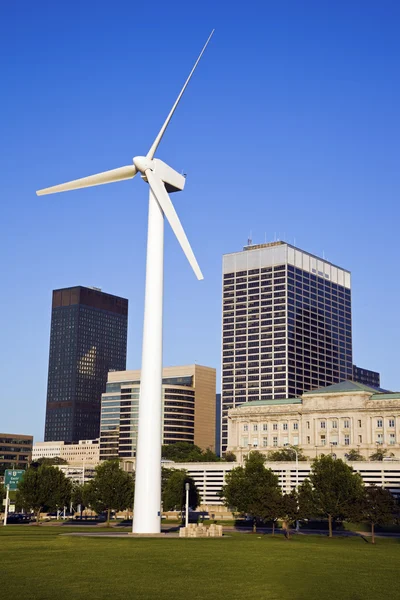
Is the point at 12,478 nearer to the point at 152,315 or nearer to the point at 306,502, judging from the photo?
the point at 306,502

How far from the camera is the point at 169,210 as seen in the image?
80688 millimetres

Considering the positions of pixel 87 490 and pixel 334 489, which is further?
pixel 87 490

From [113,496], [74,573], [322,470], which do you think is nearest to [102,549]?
[74,573]

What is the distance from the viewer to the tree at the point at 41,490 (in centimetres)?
14012

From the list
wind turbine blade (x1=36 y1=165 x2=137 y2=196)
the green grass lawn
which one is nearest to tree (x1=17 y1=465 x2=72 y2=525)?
the green grass lawn

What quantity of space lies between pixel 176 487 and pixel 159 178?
98087 millimetres

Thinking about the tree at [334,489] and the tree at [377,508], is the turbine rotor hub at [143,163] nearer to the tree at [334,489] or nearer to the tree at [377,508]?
the tree at [377,508]

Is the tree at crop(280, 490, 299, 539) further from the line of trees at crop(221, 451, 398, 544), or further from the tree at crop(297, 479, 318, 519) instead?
the tree at crop(297, 479, 318, 519)

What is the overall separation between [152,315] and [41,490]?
73.2m

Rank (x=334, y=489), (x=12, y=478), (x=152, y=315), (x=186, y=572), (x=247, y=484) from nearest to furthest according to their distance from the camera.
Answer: (x=186, y=572) → (x=152, y=315) → (x=334, y=489) → (x=247, y=484) → (x=12, y=478)

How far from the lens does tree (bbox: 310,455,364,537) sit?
115625 mm

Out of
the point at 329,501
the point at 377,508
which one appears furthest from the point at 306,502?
the point at 377,508

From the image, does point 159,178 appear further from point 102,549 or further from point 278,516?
point 278,516

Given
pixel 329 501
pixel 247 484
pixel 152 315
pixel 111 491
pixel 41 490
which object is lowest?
pixel 329 501
